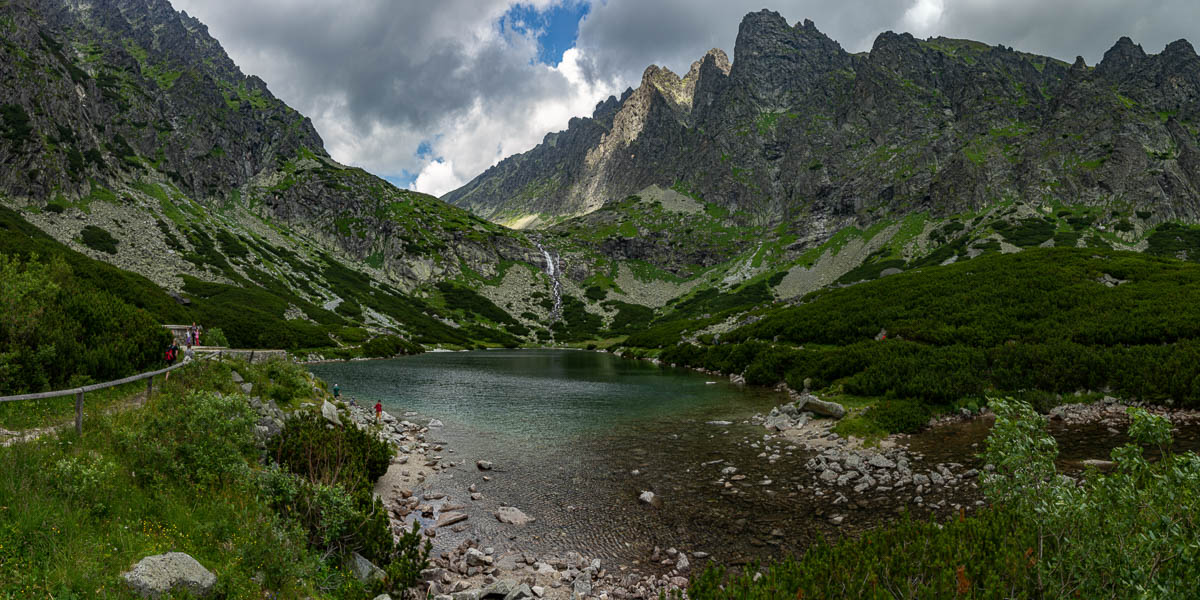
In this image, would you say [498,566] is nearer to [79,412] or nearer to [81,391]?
[79,412]

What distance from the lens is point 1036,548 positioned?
8.46 m

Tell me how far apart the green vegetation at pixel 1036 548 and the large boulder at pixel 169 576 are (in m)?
7.95

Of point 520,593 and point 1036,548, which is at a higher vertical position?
point 1036,548

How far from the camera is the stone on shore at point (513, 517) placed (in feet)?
48.6

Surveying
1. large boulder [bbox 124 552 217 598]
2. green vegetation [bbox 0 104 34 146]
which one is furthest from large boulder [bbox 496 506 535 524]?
green vegetation [bbox 0 104 34 146]

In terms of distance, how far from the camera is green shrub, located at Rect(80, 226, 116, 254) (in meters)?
95.6

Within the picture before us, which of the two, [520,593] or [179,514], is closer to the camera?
[179,514]

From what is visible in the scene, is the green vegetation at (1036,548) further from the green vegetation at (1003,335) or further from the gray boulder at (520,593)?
the green vegetation at (1003,335)

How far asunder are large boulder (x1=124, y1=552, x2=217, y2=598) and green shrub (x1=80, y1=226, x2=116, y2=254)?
426 ft

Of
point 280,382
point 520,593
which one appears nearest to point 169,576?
point 520,593

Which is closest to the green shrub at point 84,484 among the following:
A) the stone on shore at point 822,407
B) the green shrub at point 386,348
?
the stone on shore at point 822,407

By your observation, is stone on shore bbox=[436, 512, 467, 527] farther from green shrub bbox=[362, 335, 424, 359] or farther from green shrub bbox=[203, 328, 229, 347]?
green shrub bbox=[362, 335, 424, 359]

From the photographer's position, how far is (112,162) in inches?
5177

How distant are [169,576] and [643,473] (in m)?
15.2
